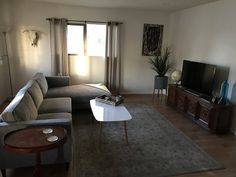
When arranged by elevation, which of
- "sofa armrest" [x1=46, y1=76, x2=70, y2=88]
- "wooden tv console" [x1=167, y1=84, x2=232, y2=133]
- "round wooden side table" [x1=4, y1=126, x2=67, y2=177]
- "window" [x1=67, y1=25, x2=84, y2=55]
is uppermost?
"window" [x1=67, y1=25, x2=84, y2=55]

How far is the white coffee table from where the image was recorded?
2875 millimetres

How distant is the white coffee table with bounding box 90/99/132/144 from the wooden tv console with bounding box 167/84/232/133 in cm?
151

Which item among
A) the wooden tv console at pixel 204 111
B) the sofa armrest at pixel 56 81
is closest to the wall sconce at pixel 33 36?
the sofa armrest at pixel 56 81

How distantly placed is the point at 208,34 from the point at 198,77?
94 cm

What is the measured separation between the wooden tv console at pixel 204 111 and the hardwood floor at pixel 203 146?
122mm

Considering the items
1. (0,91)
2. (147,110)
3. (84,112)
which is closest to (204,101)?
(147,110)

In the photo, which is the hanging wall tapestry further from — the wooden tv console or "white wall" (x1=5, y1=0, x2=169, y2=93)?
the wooden tv console

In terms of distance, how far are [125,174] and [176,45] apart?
414cm

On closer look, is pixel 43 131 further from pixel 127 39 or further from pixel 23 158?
pixel 127 39

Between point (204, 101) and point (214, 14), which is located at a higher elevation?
point (214, 14)

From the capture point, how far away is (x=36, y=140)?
6.24 feet

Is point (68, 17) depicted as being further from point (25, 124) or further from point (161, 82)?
point (25, 124)

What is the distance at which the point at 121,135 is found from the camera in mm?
3346

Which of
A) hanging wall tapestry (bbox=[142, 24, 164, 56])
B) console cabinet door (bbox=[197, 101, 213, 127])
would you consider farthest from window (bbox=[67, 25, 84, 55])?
console cabinet door (bbox=[197, 101, 213, 127])
